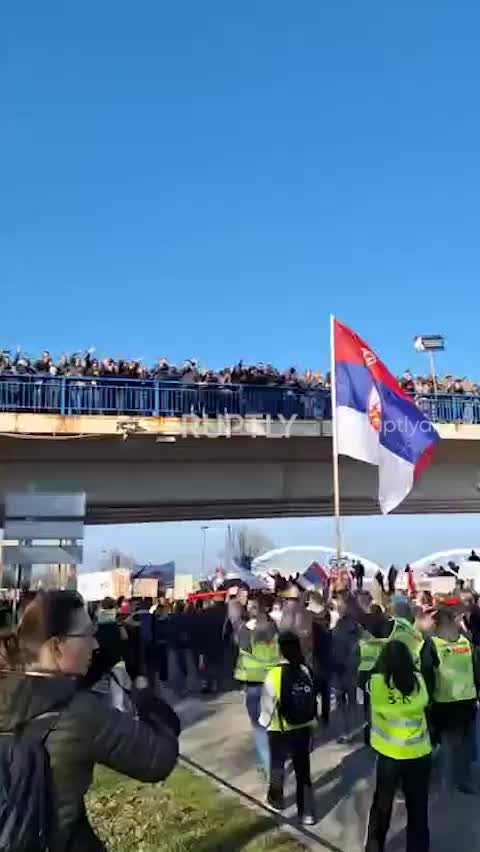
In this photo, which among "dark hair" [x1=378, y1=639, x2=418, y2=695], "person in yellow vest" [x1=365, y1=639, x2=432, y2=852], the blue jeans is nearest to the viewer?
"person in yellow vest" [x1=365, y1=639, x2=432, y2=852]

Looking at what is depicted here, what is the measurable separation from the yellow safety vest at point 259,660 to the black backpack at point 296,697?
198 centimetres

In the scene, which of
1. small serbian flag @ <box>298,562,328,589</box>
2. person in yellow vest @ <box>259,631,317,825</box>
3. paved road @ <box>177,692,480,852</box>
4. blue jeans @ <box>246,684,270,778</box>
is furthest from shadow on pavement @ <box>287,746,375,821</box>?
small serbian flag @ <box>298,562,328,589</box>

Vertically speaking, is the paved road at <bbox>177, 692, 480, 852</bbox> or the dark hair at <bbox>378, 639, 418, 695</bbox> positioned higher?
the dark hair at <bbox>378, 639, 418, 695</bbox>

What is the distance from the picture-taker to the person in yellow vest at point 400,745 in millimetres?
5281

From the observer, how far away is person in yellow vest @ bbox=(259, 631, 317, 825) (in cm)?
640

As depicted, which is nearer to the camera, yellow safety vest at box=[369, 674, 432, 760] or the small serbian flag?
yellow safety vest at box=[369, 674, 432, 760]

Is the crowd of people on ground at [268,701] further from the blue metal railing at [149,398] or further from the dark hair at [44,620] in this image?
the blue metal railing at [149,398]

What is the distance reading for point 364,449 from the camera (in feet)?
48.9

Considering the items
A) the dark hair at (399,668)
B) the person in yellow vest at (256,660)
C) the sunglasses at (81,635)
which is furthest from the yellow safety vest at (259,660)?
the sunglasses at (81,635)

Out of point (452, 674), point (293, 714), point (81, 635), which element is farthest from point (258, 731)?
point (81, 635)

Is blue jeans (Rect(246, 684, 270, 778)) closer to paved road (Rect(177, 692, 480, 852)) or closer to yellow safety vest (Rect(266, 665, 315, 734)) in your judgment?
paved road (Rect(177, 692, 480, 852))

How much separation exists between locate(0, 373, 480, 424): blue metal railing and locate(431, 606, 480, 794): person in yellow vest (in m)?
11.8

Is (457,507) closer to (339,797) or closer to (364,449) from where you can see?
(364,449)

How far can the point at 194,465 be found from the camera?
20.7m
